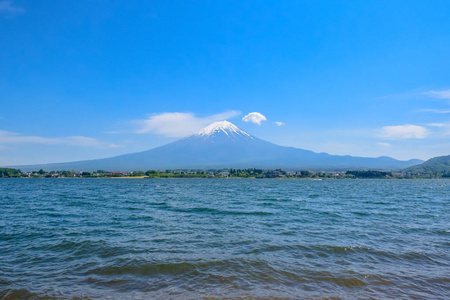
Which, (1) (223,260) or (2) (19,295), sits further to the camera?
(1) (223,260)

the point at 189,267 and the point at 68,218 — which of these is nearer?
the point at 189,267

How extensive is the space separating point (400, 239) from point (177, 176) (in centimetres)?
14254

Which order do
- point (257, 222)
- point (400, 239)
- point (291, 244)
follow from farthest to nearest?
1. point (257, 222)
2. point (400, 239)
3. point (291, 244)

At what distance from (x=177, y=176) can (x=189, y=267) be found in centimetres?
14476

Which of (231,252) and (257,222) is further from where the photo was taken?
(257,222)

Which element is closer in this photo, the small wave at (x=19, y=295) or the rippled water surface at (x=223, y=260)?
the small wave at (x=19, y=295)

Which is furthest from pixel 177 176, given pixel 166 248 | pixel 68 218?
pixel 166 248

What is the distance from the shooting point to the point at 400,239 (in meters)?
14.7

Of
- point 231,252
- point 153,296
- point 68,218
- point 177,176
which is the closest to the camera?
point 153,296

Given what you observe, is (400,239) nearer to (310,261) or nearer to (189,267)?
(310,261)

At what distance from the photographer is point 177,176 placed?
500 feet

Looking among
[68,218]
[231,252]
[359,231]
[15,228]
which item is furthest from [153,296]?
[68,218]

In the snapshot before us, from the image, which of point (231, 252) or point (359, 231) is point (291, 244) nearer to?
point (231, 252)

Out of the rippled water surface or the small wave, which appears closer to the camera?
the small wave
